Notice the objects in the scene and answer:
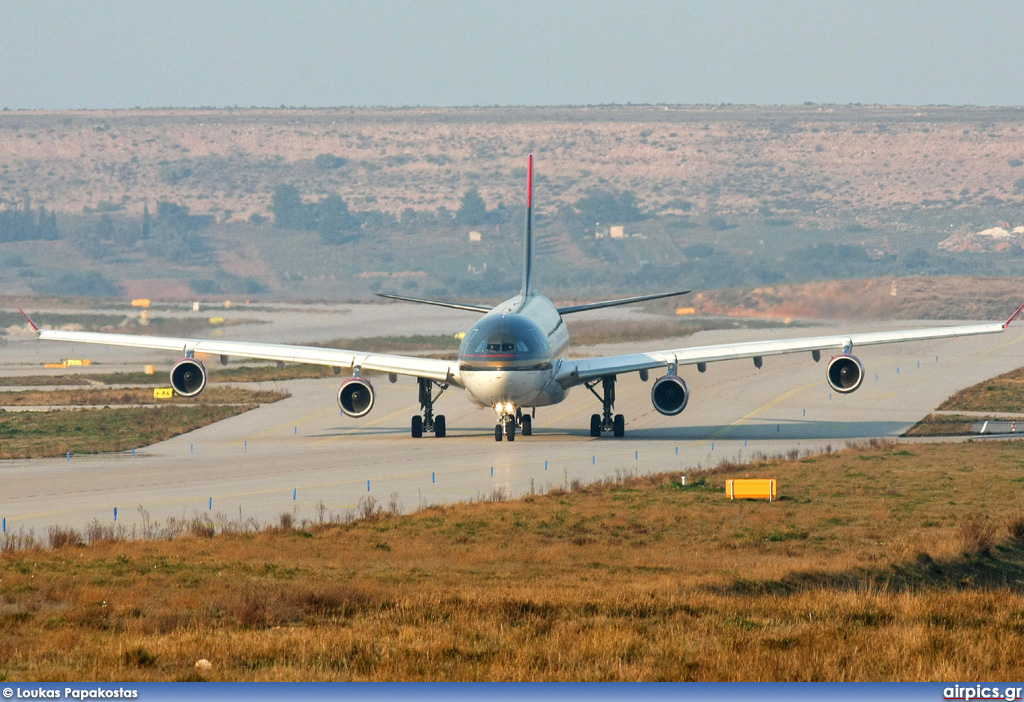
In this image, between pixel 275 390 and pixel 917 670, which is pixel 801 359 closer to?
pixel 275 390

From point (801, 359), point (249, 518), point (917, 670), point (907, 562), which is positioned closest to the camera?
point (917, 670)

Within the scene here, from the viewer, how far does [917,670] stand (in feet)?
60.8

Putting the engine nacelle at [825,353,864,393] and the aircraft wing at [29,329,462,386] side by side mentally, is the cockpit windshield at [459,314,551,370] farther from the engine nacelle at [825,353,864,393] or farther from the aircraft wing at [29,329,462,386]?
the engine nacelle at [825,353,864,393]

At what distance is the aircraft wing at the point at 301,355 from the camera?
57438 mm

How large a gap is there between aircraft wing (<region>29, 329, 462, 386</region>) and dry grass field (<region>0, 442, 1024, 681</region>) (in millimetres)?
12692

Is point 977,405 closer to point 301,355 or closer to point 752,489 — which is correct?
point 752,489

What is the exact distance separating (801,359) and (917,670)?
3359 inches

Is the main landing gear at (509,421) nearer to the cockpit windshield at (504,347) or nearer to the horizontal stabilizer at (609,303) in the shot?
the cockpit windshield at (504,347)

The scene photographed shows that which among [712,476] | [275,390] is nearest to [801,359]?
[275,390]

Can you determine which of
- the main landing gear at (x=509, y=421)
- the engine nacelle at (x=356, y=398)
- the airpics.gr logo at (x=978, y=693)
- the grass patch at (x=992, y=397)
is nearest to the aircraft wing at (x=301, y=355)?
the engine nacelle at (x=356, y=398)

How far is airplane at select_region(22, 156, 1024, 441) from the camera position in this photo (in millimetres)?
54000

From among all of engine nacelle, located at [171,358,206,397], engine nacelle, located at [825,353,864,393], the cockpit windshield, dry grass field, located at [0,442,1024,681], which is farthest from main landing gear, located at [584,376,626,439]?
engine nacelle, located at [171,358,206,397]

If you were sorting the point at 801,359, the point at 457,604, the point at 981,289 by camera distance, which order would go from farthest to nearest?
the point at 981,289
the point at 801,359
the point at 457,604

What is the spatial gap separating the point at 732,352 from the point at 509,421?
9819 mm
